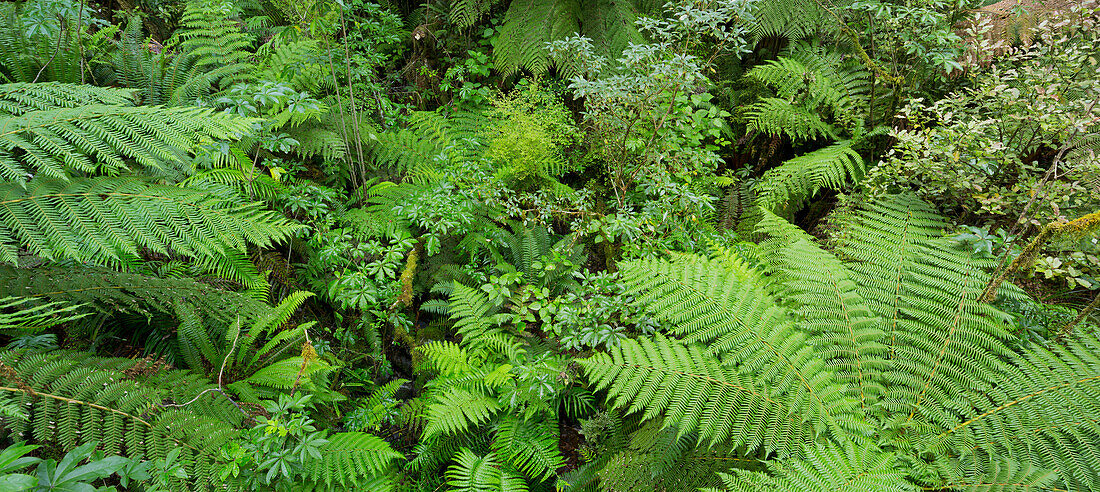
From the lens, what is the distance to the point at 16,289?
1853 millimetres

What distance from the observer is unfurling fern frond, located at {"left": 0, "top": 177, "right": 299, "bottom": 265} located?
1536mm

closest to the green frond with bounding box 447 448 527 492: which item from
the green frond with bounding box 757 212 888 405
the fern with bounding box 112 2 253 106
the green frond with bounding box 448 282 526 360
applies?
the green frond with bounding box 448 282 526 360

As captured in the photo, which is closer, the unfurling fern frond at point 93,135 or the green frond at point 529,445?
the unfurling fern frond at point 93,135

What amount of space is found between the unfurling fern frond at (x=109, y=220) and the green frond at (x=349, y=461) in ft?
2.86

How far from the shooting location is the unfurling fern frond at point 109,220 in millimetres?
1536

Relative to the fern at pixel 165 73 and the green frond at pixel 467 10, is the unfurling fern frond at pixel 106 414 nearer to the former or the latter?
the fern at pixel 165 73

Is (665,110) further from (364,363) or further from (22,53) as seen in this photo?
(22,53)

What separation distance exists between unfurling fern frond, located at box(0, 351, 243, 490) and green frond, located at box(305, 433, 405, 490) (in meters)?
0.33

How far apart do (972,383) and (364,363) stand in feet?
9.37

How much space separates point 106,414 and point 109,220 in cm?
67

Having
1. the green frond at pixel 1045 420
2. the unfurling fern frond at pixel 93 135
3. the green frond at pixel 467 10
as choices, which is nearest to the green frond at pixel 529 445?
the green frond at pixel 1045 420

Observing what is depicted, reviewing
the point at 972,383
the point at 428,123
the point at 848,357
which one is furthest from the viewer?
the point at 428,123

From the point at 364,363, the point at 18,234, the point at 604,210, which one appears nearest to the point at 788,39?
the point at 604,210

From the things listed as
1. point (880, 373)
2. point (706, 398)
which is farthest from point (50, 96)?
point (880, 373)
